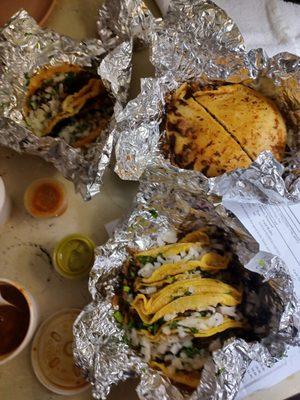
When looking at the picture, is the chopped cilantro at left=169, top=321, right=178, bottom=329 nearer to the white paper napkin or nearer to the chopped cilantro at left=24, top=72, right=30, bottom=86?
the chopped cilantro at left=24, top=72, right=30, bottom=86

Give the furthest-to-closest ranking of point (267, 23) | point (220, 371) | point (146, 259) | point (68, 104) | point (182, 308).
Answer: point (267, 23) → point (68, 104) → point (146, 259) → point (182, 308) → point (220, 371)

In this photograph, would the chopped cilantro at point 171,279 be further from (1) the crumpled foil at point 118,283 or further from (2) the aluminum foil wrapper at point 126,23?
(2) the aluminum foil wrapper at point 126,23

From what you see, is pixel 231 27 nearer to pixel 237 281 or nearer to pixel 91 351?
pixel 237 281

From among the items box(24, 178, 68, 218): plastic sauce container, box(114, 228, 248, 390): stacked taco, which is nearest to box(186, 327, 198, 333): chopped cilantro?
box(114, 228, 248, 390): stacked taco

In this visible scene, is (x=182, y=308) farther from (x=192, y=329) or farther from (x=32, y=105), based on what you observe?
(x=32, y=105)

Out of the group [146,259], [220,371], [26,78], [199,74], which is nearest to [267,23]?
[199,74]

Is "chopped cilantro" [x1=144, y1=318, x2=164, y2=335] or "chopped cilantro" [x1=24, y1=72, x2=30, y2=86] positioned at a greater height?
"chopped cilantro" [x1=24, y1=72, x2=30, y2=86]

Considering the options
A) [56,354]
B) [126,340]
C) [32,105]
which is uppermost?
[32,105]
